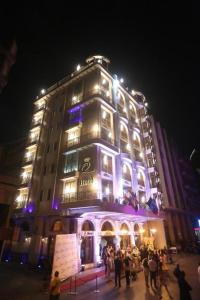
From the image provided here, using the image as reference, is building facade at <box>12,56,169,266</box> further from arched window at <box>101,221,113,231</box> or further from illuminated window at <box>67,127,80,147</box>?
arched window at <box>101,221,113,231</box>

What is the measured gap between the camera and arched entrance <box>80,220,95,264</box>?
19938 millimetres

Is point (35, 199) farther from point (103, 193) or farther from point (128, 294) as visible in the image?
point (128, 294)

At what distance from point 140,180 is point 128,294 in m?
20.6

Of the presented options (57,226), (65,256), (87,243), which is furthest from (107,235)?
(65,256)

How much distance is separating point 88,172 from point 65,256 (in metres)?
12.3

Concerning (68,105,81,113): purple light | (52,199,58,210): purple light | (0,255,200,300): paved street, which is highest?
(68,105,81,113): purple light

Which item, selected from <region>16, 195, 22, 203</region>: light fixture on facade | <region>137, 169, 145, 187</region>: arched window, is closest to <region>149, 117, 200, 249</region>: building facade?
<region>137, 169, 145, 187</region>: arched window

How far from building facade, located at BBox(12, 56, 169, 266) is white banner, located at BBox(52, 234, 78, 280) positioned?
24.5 feet

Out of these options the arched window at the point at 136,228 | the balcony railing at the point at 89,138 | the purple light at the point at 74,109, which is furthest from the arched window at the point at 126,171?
the purple light at the point at 74,109

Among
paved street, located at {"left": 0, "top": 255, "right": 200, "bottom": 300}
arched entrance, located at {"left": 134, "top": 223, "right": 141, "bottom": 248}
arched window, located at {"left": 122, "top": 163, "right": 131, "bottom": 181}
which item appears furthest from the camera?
arched window, located at {"left": 122, "top": 163, "right": 131, "bottom": 181}

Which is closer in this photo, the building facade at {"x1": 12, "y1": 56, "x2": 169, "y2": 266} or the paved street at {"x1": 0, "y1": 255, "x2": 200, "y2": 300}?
the paved street at {"x1": 0, "y1": 255, "x2": 200, "y2": 300}

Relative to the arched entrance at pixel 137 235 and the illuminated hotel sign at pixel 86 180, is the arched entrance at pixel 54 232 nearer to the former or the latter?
the illuminated hotel sign at pixel 86 180

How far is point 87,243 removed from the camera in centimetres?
2067

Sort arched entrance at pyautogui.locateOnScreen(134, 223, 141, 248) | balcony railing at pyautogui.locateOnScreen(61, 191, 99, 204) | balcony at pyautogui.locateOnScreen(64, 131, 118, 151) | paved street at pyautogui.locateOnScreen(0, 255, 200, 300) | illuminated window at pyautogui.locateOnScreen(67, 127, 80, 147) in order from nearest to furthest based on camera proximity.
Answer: paved street at pyautogui.locateOnScreen(0, 255, 200, 300) → balcony railing at pyautogui.locateOnScreen(61, 191, 99, 204) → balcony at pyautogui.locateOnScreen(64, 131, 118, 151) → arched entrance at pyautogui.locateOnScreen(134, 223, 141, 248) → illuminated window at pyautogui.locateOnScreen(67, 127, 80, 147)
